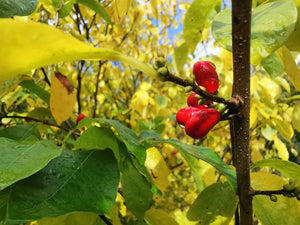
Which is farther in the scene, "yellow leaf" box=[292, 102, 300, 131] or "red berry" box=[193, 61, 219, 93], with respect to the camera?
"yellow leaf" box=[292, 102, 300, 131]

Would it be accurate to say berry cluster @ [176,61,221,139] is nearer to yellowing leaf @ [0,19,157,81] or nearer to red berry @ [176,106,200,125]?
red berry @ [176,106,200,125]

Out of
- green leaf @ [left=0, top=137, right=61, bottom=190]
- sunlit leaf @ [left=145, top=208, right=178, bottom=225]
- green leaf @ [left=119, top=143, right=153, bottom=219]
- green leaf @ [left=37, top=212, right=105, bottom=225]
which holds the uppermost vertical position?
green leaf @ [left=0, top=137, right=61, bottom=190]

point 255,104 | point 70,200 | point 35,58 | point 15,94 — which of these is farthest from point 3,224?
point 15,94

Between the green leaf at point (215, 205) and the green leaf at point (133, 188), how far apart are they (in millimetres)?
111

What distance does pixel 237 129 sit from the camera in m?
0.37

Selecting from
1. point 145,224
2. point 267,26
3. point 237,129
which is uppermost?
point 267,26

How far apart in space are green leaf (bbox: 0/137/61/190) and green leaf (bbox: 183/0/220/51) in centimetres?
32

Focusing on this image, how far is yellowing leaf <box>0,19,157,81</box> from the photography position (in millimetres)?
207

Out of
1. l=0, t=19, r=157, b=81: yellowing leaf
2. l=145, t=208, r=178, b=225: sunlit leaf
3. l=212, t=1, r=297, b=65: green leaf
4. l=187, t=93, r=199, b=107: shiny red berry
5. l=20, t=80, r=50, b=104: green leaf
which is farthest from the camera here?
l=20, t=80, r=50, b=104: green leaf

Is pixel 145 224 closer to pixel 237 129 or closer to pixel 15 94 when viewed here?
pixel 237 129

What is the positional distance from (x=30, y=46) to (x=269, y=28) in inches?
11.1

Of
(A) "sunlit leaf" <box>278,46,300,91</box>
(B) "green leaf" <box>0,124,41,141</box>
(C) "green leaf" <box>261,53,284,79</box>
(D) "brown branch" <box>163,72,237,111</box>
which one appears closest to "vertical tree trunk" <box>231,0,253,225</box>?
(D) "brown branch" <box>163,72,237,111</box>

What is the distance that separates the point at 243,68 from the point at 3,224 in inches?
12.4

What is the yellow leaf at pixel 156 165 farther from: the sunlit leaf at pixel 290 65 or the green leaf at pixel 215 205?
the sunlit leaf at pixel 290 65
